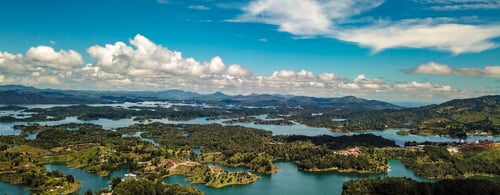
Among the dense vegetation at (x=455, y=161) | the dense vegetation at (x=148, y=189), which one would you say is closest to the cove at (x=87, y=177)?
the dense vegetation at (x=148, y=189)

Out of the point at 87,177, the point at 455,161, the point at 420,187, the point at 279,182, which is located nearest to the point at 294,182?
the point at 279,182

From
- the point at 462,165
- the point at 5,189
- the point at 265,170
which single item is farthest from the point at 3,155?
the point at 462,165

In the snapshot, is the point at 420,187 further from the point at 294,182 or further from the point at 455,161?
the point at 455,161

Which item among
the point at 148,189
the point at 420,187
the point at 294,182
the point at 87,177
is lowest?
the point at 87,177

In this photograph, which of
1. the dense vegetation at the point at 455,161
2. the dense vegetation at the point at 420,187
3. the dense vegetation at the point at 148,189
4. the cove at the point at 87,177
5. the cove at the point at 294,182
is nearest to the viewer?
the dense vegetation at the point at 420,187

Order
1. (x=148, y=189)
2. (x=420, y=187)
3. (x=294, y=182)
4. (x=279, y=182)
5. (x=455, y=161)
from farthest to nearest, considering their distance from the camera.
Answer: (x=455, y=161) < (x=294, y=182) < (x=279, y=182) < (x=420, y=187) < (x=148, y=189)

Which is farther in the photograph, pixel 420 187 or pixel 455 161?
pixel 455 161

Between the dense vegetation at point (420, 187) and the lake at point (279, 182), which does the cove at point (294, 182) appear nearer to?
the lake at point (279, 182)

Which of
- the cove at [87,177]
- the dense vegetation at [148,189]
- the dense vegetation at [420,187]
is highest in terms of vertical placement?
the dense vegetation at [420,187]
